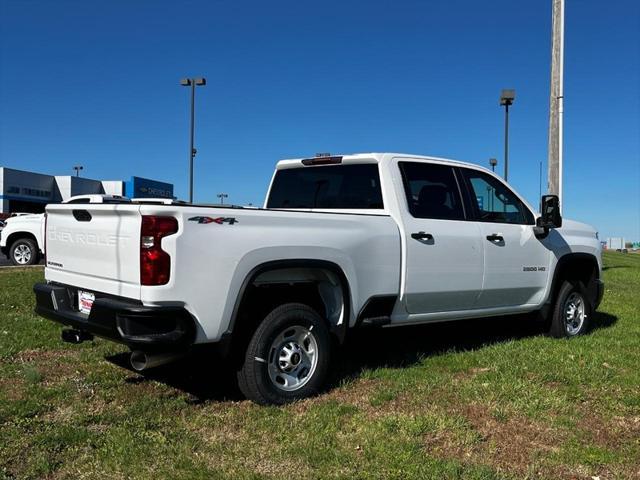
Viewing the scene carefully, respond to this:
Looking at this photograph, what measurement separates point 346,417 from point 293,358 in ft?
2.02

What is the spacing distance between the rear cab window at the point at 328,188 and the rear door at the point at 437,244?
0.99 feet

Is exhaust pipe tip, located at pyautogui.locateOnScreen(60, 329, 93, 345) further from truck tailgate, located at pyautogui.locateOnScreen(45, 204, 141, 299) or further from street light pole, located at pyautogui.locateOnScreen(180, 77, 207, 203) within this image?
street light pole, located at pyautogui.locateOnScreen(180, 77, 207, 203)

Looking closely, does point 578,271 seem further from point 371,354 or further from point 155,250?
point 155,250

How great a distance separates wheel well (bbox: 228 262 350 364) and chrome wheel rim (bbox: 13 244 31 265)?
37.4 feet

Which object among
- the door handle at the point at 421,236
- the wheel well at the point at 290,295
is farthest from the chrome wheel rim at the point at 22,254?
the door handle at the point at 421,236

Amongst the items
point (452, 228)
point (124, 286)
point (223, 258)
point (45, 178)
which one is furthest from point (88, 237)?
point (45, 178)

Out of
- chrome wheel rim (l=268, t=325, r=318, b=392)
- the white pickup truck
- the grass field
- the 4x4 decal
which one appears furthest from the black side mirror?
the 4x4 decal

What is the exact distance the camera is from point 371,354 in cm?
616

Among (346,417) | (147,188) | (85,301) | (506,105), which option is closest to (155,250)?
(85,301)

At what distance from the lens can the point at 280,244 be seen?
4.34 meters

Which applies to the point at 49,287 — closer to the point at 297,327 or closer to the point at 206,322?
the point at 206,322

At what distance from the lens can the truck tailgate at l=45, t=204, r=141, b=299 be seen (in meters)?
3.93

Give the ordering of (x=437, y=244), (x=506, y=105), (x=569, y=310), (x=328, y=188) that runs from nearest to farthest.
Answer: (x=437, y=244) → (x=328, y=188) → (x=569, y=310) → (x=506, y=105)

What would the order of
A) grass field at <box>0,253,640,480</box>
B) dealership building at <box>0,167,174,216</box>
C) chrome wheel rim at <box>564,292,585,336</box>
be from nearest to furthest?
grass field at <box>0,253,640,480</box> → chrome wheel rim at <box>564,292,585,336</box> → dealership building at <box>0,167,174,216</box>
